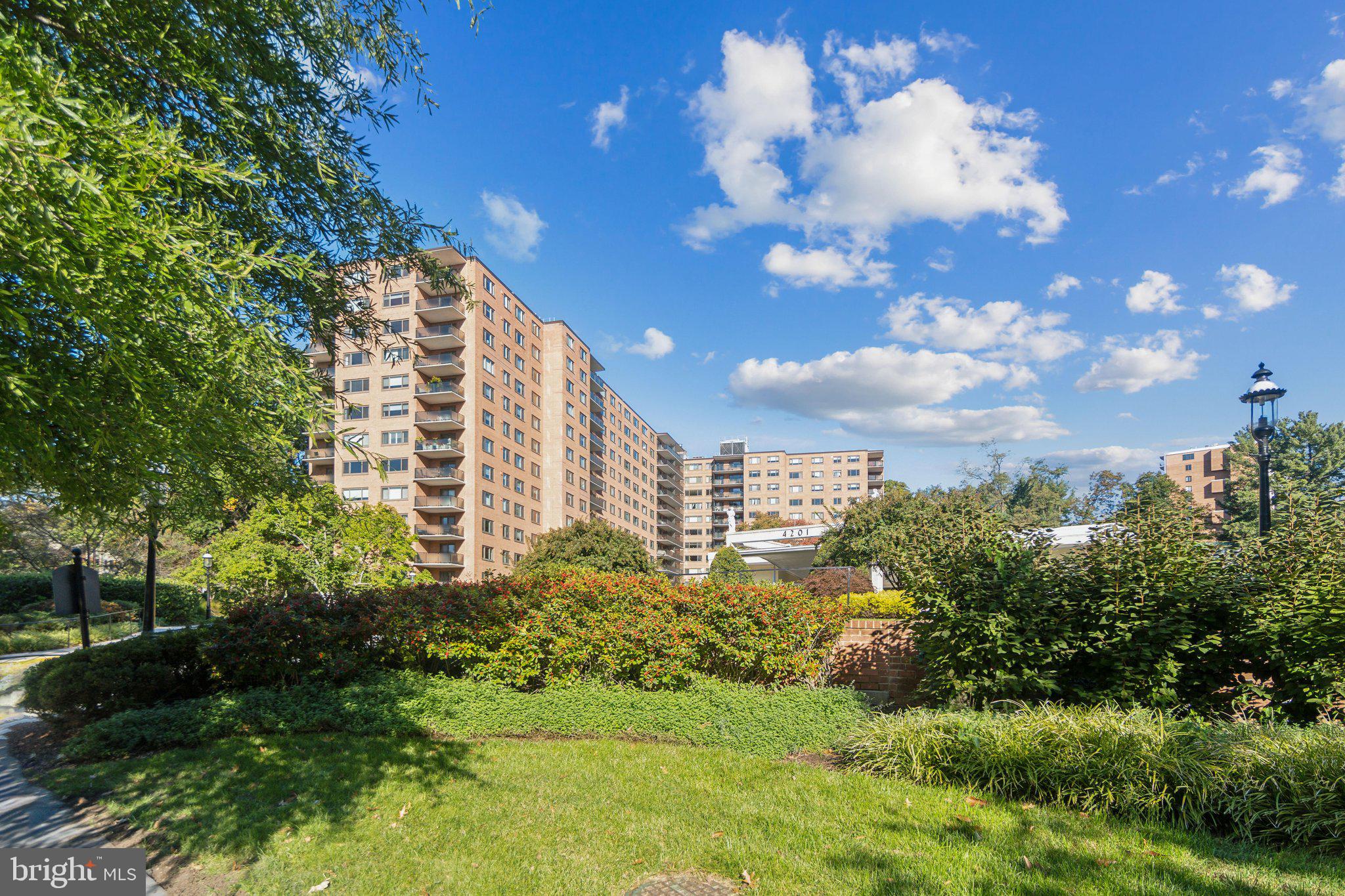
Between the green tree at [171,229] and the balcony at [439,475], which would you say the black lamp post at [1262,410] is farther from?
the balcony at [439,475]

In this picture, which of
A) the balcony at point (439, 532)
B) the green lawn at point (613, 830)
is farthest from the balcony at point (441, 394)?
the green lawn at point (613, 830)

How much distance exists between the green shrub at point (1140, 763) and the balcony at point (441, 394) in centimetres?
4955

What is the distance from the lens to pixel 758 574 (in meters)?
41.1

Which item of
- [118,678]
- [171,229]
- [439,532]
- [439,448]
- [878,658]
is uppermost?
[439,448]

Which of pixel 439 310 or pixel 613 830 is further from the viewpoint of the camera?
pixel 439 310

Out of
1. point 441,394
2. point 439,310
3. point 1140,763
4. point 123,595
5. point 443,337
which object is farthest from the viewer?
point 439,310

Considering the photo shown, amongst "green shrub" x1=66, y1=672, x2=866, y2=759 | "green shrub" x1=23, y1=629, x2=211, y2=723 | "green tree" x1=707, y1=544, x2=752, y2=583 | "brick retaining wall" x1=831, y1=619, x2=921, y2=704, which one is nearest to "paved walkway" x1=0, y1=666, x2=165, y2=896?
"green shrub" x1=66, y1=672, x2=866, y2=759

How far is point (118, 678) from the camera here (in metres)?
8.62

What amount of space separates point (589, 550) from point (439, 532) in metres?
18.1

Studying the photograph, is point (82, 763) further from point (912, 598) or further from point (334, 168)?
point (912, 598)

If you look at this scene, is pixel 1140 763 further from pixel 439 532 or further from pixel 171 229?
pixel 439 532

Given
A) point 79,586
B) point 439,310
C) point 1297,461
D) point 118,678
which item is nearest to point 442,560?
point 439,310

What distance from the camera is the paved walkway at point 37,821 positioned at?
17.0 ft

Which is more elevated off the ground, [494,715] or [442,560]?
[494,715]
